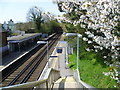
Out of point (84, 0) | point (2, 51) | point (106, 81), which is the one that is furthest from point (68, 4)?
point (2, 51)

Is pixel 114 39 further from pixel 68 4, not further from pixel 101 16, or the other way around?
pixel 68 4

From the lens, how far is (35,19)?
61000 mm

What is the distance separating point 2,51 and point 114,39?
1051 inches

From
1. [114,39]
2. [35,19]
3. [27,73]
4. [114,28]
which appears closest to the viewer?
[114,39]

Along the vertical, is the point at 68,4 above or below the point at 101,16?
above

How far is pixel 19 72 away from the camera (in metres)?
20.8

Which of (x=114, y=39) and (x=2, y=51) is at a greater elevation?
(x=114, y=39)

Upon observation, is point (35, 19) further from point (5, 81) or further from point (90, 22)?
point (90, 22)

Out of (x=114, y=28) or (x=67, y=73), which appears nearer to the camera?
(x=114, y=28)

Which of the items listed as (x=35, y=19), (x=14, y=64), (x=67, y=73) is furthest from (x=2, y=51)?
(x=35, y=19)

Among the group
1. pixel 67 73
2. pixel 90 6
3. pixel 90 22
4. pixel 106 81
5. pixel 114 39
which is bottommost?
pixel 67 73

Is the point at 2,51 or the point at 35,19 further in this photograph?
the point at 35,19

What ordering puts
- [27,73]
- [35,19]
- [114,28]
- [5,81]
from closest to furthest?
[114,28] → [5,81] → [27,73] → [35,19]

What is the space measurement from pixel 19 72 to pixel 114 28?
17064 millimetres
